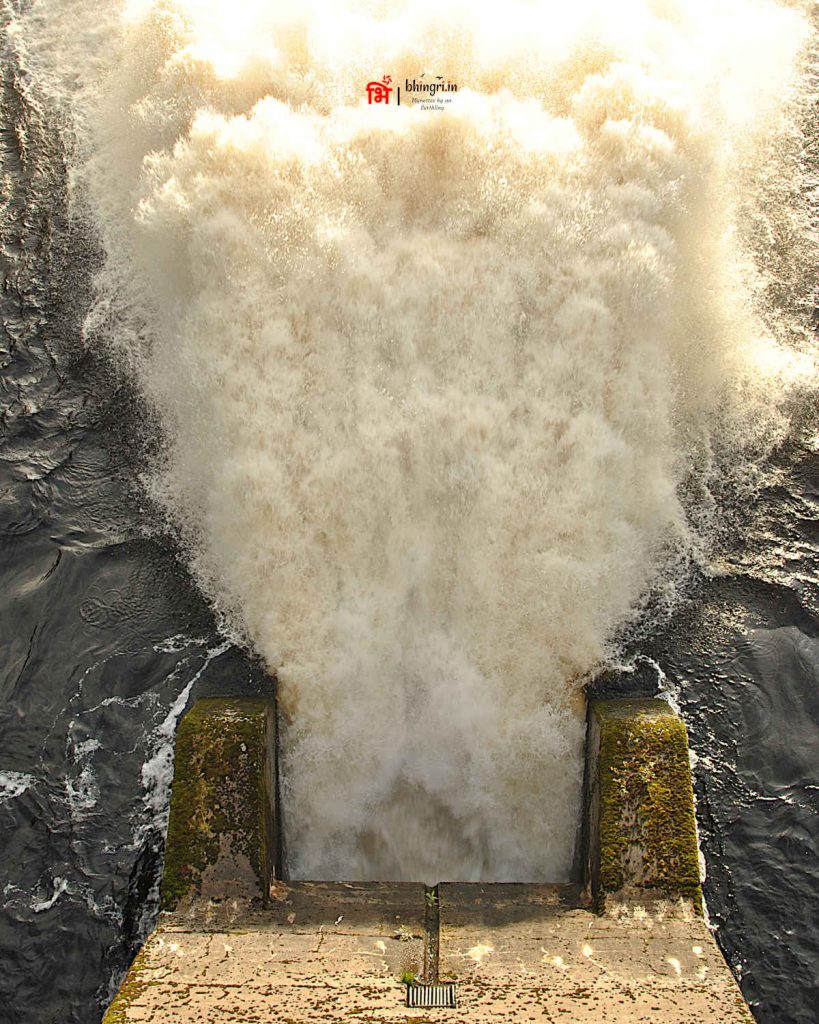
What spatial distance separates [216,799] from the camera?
5.96 m

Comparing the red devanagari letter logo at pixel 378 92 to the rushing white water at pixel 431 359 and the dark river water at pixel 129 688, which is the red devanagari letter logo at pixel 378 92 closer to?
the rushing white water at pixel 431 359

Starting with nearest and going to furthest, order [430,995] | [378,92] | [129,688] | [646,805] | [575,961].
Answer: [430,995] < [575,961] < [646,805] < [129,688] < [378,92]

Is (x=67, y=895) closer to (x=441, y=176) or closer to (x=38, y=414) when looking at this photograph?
(x=38, y=414)

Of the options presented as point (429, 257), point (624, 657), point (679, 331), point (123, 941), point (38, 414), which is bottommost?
point (123, 941)

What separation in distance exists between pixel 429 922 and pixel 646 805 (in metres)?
1.59

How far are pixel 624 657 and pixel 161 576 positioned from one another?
11.8ft

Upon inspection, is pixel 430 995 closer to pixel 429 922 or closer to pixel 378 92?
pixel 429 922

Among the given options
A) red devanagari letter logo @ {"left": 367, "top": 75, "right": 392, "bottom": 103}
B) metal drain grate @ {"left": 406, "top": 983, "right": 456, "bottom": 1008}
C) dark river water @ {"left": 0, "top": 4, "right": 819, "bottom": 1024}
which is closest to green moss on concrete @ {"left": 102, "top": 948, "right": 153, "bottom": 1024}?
dark river water @ {"left": 0, "top": 4, "right": 819, "bottom": 1024}

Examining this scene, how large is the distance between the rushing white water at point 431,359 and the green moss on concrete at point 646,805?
0.48 meters

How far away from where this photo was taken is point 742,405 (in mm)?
7543

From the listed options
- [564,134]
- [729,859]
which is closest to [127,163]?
[564,134]

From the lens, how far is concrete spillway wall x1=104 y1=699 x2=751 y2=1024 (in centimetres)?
498

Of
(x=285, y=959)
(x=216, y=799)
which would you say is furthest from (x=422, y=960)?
(x=216, y=799)

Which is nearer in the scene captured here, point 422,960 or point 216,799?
point 422,960
